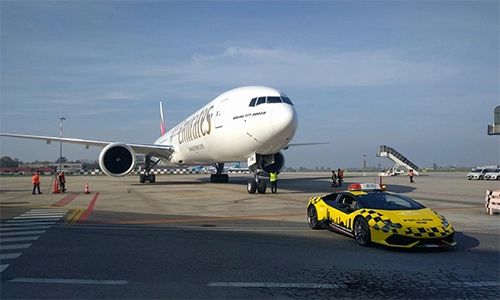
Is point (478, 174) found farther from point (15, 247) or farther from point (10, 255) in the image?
point (10, 255)

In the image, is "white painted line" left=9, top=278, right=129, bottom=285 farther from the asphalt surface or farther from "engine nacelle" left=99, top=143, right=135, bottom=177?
"engine nacelle" left=99, top=143, right=135, bottom=177

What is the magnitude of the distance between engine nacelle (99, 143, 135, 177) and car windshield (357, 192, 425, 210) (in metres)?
20.4

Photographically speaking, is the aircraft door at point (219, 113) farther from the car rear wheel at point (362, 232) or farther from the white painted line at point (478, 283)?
the white painted line at point (478, 283)

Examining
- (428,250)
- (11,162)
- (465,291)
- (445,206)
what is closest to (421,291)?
(465,291)

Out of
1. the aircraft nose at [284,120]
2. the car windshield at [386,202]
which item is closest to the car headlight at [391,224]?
the car windshield at [386,202]

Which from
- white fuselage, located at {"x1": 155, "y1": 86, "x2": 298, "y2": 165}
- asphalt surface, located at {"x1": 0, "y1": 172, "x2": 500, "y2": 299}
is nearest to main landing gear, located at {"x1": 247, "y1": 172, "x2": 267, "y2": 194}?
white fuselage, located at {"x1": 155, "y1": 86, "x2": 298, "y2": 165}

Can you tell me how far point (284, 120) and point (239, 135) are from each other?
121 inches

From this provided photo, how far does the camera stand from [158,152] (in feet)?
112

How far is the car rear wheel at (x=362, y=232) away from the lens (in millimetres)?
8930

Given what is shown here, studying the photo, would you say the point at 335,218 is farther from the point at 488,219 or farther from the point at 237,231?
the point at 488,219

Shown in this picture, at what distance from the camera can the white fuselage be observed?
64.7 feet

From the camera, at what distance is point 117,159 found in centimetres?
2822

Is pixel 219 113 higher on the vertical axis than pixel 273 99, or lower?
lower

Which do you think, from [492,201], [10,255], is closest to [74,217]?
[10,255]
